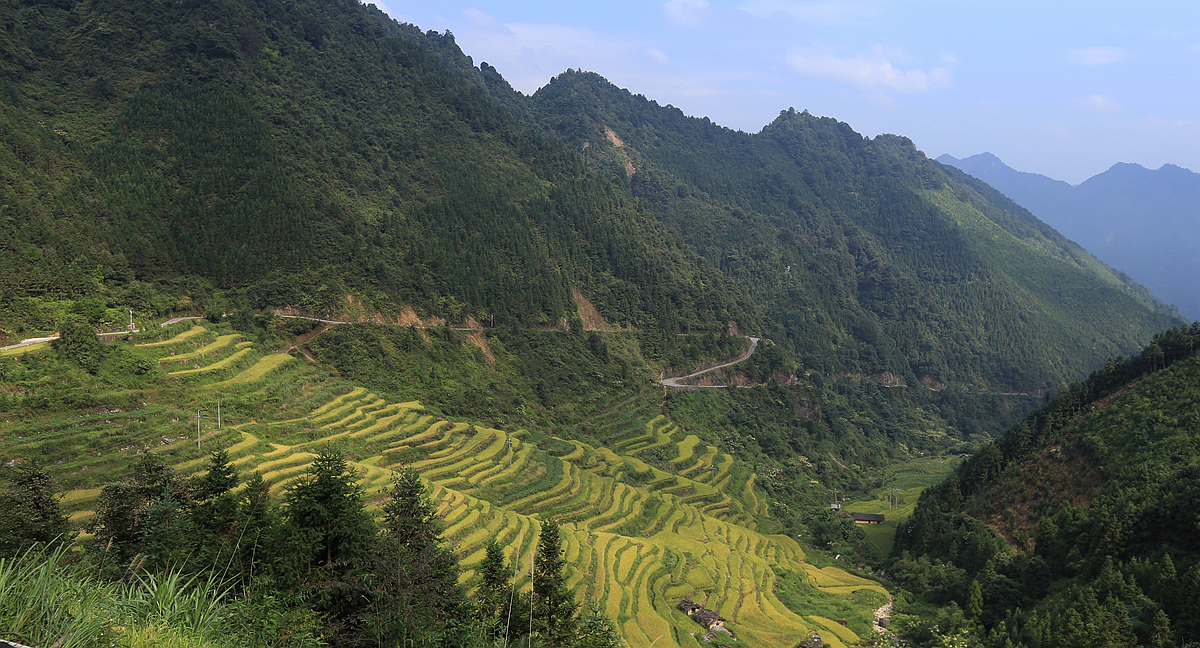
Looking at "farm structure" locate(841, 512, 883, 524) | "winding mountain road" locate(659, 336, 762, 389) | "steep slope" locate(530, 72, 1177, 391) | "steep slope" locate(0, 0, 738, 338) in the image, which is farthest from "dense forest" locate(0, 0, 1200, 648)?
"farm structure" locate(841, 512, 883, 524)

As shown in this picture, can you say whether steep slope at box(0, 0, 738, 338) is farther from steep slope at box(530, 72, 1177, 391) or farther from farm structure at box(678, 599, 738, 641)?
steep slope at box(530, 72, 1177, 391)

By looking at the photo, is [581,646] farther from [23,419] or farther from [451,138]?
[451,138]

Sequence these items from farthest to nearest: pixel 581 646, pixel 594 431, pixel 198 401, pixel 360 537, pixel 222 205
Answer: pixel 594 431 → pixel 222 205 → pixel 198 401 → pixel 581 646 → pixel 360 537

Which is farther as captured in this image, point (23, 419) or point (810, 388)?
point (810, 388)

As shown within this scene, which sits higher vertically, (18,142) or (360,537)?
(18,142)

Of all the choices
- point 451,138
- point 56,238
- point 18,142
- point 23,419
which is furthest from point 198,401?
point 451,138

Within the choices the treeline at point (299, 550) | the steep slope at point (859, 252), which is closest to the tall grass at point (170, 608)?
the treeline at point (299, 550)

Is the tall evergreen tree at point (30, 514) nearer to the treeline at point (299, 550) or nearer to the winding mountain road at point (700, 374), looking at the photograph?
the treeline at point (299, 550)
